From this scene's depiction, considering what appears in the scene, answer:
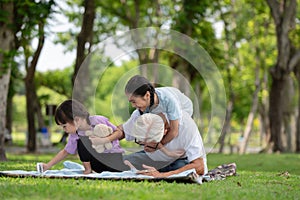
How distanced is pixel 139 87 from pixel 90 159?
121 centimetres

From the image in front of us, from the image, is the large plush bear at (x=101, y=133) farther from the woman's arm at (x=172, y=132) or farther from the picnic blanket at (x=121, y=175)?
the woman's arm at (x=172, y=132)

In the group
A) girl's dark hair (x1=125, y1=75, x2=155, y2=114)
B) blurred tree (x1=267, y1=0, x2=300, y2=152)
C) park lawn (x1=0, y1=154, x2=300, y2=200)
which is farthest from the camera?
blurred tree (x1=267, y1=0, x2=300, y2=152)

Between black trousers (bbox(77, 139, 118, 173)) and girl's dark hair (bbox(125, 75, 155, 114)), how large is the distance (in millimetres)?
908

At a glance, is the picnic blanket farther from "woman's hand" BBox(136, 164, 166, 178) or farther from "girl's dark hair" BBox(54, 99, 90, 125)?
"girl's dark hair" BBox(54, 99, 90, 125)

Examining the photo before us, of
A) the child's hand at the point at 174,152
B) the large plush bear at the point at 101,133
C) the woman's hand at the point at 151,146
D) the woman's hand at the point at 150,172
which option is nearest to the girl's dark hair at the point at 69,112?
the large plush bear at the point at 101,133

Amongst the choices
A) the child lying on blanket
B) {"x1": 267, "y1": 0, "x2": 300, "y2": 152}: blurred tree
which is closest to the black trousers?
the child lying on blanket

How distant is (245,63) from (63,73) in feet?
37.0

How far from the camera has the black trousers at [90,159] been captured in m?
7.13

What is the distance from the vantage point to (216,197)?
5574 mm

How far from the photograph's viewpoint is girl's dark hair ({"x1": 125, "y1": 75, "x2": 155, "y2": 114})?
6696mm

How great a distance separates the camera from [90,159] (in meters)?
7.29

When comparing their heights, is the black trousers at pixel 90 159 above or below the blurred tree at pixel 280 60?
below

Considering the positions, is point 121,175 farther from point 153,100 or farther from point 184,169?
point 153,100

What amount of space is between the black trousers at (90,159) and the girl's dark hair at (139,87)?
35.8 inches
